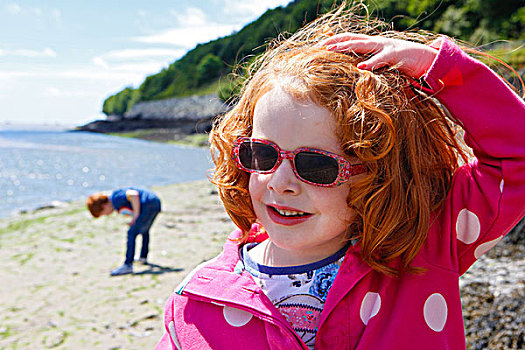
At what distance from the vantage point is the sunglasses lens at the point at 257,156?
56.8 inches

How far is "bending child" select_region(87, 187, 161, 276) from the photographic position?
275 inches

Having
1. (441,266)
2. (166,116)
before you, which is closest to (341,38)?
(441,266)

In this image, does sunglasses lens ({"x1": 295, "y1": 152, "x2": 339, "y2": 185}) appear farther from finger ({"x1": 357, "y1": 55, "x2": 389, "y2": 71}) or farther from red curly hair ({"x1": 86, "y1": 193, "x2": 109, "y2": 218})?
red curly hair ({"x1": 86, "y1": 193, "x2": 109, "y2": 218})

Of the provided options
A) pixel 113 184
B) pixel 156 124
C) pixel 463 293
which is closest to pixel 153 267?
pixel 463 293

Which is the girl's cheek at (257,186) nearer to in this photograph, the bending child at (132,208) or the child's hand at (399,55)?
the child's hand at (399,55)

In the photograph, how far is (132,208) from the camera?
718 centimetres

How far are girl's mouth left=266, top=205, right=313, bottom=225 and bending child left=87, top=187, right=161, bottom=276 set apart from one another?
19.5 ft

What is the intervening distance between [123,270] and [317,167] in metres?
6.13

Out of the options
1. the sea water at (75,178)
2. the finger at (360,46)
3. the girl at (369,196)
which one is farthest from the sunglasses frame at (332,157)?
the sea water at (75,178)

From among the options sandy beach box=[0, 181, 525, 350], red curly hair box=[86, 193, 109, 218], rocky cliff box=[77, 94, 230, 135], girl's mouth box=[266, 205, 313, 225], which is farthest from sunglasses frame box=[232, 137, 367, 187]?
rocky cliff box=[77, 94, 230, 135]

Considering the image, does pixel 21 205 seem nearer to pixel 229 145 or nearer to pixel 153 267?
pixel 153 267

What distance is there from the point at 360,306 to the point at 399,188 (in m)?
0.40

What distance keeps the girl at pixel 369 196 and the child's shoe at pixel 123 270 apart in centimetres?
559

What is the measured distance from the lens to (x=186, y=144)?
46688 mm
